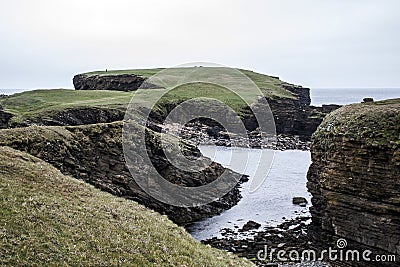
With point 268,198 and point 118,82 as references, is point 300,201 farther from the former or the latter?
point 118,82

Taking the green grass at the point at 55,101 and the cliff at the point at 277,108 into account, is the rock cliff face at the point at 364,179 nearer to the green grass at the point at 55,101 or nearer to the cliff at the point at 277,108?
the green grass at the point at 55,101

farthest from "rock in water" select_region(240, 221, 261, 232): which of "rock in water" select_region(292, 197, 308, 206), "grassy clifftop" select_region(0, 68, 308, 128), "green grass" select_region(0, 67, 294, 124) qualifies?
"green grass" select_region(0, 67, 294, 124)

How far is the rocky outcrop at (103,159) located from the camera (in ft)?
149

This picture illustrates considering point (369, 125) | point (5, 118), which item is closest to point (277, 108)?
point (5, 118)

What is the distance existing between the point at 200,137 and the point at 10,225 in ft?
329

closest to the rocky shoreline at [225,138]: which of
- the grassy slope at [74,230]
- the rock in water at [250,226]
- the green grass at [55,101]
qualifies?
the green grass at [55,101]

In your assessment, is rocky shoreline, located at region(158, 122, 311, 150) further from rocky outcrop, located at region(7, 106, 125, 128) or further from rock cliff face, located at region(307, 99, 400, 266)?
rock cliff face, located at region(307, 99, 400, 266)

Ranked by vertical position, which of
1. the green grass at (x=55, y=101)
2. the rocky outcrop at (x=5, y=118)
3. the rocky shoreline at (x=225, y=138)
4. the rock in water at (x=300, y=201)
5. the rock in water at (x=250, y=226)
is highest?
the green grass at (x=55, y=101)

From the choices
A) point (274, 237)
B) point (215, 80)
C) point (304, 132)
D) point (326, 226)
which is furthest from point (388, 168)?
point (215, 80)

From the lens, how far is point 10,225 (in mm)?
21156

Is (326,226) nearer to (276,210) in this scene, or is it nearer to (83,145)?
(276,210)

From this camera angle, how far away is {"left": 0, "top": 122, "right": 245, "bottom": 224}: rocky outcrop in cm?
4531

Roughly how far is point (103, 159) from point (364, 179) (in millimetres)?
30581

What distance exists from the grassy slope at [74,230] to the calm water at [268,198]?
1995 centimetres
